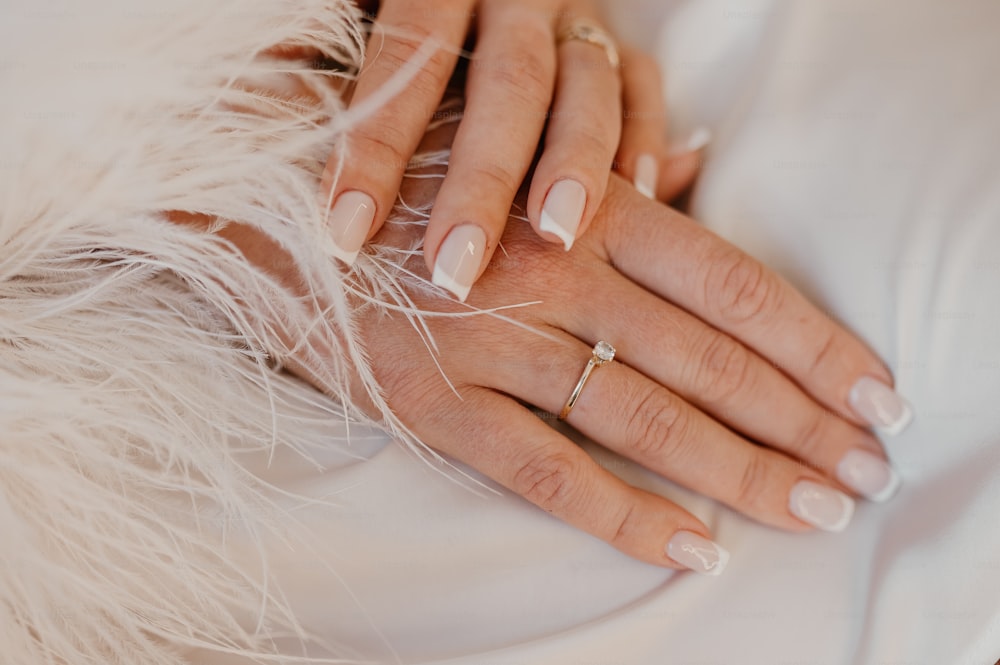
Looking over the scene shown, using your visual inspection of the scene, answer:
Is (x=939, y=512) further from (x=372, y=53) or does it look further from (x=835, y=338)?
(x=372, y=53)

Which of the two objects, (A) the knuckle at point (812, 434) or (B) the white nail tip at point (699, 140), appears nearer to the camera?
(A) the knuckle at point (812, 434)

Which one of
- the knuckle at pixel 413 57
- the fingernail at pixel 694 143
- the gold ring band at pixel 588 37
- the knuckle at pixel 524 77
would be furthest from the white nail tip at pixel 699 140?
the knuckle at pixel 413 57

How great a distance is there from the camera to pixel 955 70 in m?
0.82

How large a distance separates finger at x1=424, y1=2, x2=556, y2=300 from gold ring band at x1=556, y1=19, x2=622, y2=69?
0.16 feet

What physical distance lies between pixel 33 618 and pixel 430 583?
1.08 ft

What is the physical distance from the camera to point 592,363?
0.75m

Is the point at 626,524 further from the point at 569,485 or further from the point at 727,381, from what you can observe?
the point at 727,381

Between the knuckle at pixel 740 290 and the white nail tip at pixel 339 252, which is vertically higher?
the knuckle at pixel 740 290

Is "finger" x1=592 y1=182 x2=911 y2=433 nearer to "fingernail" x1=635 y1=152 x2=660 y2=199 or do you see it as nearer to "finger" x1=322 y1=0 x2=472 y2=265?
"fingernail" x1=635 y1=152 x2=660 y2=199

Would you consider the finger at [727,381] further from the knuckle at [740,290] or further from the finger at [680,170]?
the finger at [680,170]

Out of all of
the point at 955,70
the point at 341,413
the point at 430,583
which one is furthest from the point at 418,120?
the point at 955,70

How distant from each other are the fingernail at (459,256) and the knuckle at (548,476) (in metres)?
0.18

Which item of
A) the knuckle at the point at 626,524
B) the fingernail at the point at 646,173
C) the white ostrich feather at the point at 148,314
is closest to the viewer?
the white ostrich feather at the point at 148,314

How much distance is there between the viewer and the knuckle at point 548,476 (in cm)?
72
